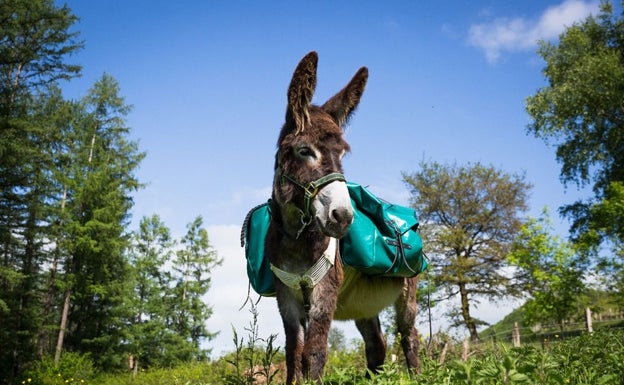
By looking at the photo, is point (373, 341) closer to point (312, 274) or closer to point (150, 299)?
point (312, 274)

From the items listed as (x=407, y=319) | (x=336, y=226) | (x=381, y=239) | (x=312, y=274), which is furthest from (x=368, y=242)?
(x=407, y=319)

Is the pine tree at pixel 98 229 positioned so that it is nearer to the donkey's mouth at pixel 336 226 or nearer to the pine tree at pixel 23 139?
the pine tree at pixel 23 139

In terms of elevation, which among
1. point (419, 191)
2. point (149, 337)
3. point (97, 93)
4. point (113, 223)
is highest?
point (97, 93)

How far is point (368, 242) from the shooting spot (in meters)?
4.61

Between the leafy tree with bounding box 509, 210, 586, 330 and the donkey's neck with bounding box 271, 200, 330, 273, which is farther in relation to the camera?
the leafy tree with bounding box 509, 210, 586, 330

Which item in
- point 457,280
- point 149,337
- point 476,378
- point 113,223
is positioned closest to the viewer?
point 476,378

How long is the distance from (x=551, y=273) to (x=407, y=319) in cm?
1971

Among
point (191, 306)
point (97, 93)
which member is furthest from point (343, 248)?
point (191, 306)

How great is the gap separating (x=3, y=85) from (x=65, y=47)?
3.42 m

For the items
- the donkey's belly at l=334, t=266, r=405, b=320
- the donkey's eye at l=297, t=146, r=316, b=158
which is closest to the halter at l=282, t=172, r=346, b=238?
the donkey's eye at l=297, t=146, r=316, b=158

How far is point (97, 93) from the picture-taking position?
2953 centimetres

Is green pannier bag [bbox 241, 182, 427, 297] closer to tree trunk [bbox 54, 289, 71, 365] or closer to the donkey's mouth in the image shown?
the donkey's mouth

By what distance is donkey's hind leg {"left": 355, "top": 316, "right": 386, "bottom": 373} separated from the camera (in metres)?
5.45

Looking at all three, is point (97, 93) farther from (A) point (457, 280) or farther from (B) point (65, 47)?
(A) point (457, 280)
